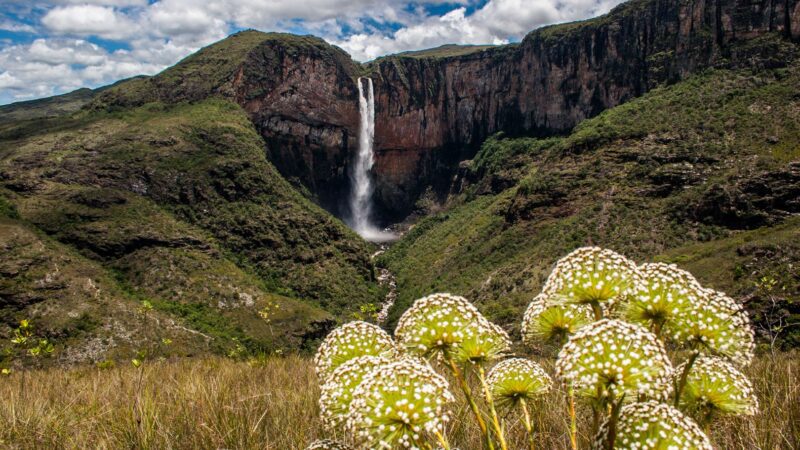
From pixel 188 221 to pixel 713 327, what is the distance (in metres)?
69.8

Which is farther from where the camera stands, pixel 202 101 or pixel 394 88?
pixel 394 88

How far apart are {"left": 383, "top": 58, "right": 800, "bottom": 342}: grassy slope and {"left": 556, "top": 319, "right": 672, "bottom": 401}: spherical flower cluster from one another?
25850mm

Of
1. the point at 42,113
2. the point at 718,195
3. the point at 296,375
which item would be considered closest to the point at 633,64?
the point at 718,195

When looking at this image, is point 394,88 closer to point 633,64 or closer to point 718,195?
point 633,64

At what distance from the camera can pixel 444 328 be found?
1.96 m

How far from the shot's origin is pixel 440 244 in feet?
280

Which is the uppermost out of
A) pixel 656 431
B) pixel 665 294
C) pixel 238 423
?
pixel 665 294

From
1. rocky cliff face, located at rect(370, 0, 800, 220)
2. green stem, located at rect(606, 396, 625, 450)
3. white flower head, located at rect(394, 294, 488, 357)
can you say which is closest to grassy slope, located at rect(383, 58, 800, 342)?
rocky cliff face, located at rect(370, 0, 800, 220)

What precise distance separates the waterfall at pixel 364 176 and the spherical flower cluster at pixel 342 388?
114 metres

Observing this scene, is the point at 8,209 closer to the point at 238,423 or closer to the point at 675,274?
the point at 238,423

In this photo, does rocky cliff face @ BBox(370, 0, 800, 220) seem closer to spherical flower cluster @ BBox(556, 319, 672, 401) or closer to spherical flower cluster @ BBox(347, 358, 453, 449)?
spherical flower cluster @ BBox(556, 319, 672, 401)

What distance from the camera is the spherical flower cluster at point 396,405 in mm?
1604

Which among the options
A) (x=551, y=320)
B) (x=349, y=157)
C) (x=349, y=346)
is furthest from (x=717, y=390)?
(x=349, y=157)

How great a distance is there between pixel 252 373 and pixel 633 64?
89123 millimetres
